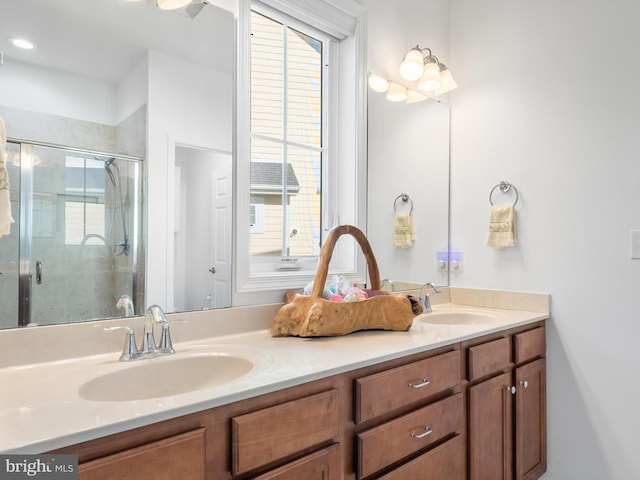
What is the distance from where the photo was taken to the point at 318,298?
1.44m

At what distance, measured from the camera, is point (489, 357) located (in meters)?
1.63

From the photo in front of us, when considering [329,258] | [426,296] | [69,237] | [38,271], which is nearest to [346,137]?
[329,258]

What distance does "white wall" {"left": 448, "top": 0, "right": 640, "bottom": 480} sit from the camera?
70.4 inches

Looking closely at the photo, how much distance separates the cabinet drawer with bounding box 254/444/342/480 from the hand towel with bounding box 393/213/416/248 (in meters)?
1.26

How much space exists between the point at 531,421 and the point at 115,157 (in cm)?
197

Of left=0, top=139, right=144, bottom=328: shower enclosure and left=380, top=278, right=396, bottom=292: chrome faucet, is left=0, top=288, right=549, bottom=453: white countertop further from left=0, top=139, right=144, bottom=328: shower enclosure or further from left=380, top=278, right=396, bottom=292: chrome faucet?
left=380, top=278, right=396, bottom=292: chrome faucet

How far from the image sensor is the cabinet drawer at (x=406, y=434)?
1155 millimetres

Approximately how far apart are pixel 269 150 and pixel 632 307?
5.40 ft

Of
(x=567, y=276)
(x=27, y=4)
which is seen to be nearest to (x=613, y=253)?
(x=567, y=276)

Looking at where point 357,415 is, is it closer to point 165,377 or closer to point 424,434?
point 424,434

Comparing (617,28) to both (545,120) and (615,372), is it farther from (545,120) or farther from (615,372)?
(615,372)

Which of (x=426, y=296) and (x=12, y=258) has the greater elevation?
(x=12, y=258)

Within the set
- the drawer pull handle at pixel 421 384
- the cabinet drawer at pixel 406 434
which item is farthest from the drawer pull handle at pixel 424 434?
the drawer pull handle at pixel 421 384

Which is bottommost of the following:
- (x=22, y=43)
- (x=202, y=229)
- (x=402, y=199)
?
(x=202, y=229)
